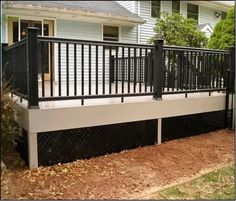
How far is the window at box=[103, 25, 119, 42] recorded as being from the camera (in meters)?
12.4

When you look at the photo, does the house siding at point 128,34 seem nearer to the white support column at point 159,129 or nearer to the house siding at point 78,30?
the house siding at point 78,30

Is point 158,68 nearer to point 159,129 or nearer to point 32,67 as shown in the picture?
point 159,129

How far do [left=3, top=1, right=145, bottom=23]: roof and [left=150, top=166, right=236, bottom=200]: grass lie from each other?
23.9 ft

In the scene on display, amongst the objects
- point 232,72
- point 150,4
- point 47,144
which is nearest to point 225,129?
point 232,72

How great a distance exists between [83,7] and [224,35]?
5088 mm

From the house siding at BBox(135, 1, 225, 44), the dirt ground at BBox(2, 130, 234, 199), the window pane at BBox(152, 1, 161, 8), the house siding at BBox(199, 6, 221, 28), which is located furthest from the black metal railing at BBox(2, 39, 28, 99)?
the house siding at BBox(199, 6, 221, 28)

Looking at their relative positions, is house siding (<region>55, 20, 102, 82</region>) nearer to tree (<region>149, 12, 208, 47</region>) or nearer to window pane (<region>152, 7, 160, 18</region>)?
tree (<region>149, 12, 208, 47</region>)

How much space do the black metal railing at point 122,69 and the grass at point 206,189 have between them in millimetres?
1707

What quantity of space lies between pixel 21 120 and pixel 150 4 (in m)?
11.4

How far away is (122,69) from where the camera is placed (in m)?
5.38

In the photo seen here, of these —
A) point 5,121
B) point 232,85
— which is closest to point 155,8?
point 232,85

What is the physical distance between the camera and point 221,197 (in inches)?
145

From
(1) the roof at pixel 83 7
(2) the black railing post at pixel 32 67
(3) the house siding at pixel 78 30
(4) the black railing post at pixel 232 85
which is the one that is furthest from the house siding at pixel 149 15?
(2) the black railing post at pixel 32 67

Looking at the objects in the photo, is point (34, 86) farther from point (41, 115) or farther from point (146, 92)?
point (146, 92)
